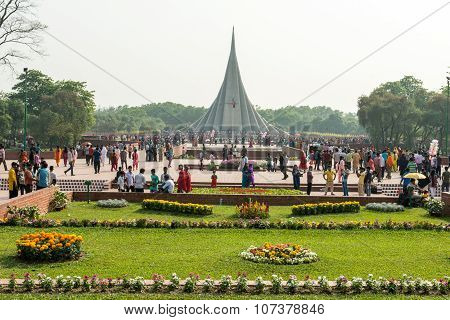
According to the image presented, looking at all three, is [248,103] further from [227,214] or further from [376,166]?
[227,214]

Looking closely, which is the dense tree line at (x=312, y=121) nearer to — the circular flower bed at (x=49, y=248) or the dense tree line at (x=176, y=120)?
the dense tree line at (x=176, y=120)

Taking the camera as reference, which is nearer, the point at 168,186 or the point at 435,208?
the point at 435,208

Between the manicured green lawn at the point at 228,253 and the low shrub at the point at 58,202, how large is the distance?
2.34 meters

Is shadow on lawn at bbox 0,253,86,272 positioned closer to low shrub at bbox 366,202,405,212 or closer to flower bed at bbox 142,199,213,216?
flower bed at bbox 142,199,213,216

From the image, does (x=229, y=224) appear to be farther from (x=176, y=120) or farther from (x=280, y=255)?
(x=176, y=120)

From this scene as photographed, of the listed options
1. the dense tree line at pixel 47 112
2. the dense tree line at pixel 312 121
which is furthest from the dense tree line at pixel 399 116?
the dense tree line at pixel 312 121

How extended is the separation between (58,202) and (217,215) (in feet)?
11.0

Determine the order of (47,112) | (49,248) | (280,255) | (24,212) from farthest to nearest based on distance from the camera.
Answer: (47,112) < (24,212) < (280,255) < (49,248)

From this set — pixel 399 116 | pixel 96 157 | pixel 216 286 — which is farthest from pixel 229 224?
pixel 399 116

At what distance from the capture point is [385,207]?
13.3 m

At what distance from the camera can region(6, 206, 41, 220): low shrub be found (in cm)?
1112

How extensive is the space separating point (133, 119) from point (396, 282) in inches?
3616

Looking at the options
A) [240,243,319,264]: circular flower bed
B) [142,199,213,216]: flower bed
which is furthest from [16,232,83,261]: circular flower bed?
[142,199,213,216]: flower bed
